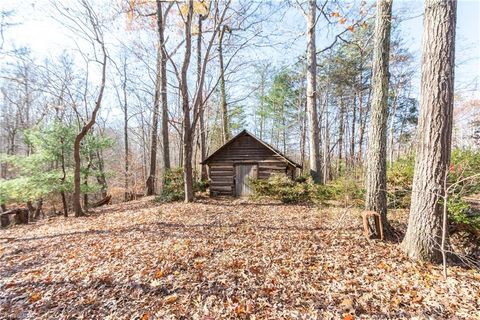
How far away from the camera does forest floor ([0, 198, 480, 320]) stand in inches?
117

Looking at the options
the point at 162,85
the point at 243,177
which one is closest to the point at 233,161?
the point at 243,177

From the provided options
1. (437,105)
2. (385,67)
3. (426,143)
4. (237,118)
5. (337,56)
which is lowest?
(426,143)

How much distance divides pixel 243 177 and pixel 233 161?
110cm

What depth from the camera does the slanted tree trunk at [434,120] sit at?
12.3 feet

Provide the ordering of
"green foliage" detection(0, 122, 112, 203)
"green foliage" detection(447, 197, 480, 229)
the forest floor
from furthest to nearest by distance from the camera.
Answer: "green foliage" detection(0, 122, 112, 203), "green foliage" detection(447, 197, 480, 229), the forest floor

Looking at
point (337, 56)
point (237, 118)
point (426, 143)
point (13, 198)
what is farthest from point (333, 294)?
point (237, 118)

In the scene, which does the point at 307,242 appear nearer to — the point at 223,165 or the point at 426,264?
the point at 426,264

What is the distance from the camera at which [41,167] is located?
1025 cm

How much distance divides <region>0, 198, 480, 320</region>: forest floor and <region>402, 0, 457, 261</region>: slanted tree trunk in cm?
67

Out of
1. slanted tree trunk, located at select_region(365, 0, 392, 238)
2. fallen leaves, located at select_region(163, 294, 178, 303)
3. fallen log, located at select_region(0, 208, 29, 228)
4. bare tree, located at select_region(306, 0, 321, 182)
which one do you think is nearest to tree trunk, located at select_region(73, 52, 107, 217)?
fallen log, located at select_region(0, 208, 29, 228)

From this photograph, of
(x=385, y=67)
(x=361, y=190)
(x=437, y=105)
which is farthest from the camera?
(x=361, y=190)

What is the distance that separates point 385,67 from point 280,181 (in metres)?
5.83

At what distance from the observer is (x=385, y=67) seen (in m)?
5.05

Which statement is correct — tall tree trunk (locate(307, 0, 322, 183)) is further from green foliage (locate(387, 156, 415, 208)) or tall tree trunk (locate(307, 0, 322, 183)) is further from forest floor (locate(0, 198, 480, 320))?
forest floor (locate(0, 198, 480, 320))
